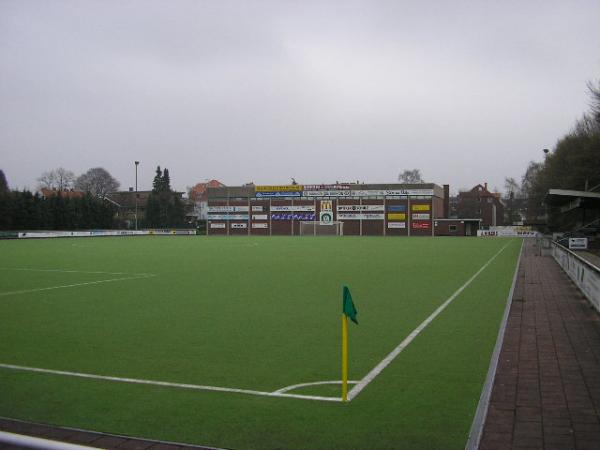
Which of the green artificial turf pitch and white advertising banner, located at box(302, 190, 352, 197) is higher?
white advertising banner, located at box(302, 190, 352, 197)

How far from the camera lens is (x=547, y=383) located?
6.90 meters

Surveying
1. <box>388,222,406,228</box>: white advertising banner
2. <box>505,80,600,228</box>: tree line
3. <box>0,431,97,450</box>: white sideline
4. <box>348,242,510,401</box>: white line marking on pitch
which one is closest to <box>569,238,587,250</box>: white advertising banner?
<box>505,80,600,228</box>: tree line

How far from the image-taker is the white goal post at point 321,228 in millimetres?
97250

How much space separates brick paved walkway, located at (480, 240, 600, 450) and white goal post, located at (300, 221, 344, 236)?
83.7 m

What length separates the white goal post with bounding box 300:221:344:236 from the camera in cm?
9725

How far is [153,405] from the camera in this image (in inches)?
243

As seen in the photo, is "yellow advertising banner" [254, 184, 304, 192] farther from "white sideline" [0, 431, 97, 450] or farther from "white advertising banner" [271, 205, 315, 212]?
"white sideline" [0, 431, 97, 450]

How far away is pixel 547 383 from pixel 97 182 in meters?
127

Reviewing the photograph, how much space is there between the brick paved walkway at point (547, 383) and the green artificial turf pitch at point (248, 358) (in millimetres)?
324

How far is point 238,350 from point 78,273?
16.3 metres

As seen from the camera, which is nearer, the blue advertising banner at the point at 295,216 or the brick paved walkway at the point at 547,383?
the brick paved walkway at the point at 547,383

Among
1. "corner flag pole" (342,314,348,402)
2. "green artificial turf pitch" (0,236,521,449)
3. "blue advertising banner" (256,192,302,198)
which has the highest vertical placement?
"blue advertising banner" (256,192,302,198)

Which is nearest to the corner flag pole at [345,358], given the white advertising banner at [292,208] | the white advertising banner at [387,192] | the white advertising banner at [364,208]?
the white advertising banner at [387,192]

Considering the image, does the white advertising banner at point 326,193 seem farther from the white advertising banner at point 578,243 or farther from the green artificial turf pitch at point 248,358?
the green artificial turf pitch at point 248,358
